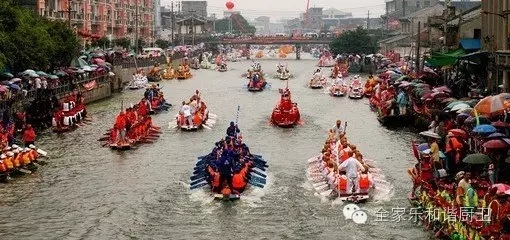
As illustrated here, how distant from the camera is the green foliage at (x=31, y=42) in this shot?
46656 millimetres

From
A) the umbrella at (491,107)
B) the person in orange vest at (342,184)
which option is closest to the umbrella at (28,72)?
the person in orange vest at (342,184)

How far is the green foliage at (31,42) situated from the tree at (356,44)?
68.7 m

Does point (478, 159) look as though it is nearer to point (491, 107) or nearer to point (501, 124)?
point (501, 124)

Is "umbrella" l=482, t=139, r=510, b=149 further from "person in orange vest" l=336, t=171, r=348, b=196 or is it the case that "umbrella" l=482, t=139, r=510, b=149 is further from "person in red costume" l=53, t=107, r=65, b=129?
"person in red costume" l=53, t=107, r=65, b=129

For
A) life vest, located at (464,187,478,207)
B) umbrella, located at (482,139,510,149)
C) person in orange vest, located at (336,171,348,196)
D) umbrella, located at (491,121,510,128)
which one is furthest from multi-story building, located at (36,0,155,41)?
life vest, located at (464,187,478,207)

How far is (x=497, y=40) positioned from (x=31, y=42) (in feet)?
90.3

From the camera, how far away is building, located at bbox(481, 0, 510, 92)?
123ft

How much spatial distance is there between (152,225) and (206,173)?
13.4 ft

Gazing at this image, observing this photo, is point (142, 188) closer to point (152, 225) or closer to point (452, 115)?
point (152, 225)

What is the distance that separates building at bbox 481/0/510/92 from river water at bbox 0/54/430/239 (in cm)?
536

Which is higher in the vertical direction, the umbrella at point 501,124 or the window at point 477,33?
the window at point 477,33

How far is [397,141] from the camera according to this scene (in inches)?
1608

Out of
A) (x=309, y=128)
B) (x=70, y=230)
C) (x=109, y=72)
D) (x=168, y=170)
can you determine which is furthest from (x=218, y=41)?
(x=70, y=230)

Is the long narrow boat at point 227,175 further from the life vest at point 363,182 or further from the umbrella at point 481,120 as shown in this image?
the umbrella at point 481,120
